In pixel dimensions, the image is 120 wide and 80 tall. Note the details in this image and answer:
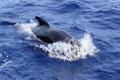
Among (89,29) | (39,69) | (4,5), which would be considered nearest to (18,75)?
(39,69)

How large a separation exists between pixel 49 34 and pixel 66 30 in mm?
2491

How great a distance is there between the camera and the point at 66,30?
21.4 m

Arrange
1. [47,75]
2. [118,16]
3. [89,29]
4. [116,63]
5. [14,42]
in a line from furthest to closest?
[118,16] → [89,29] → [14,42] → [116,63] → [47,75]

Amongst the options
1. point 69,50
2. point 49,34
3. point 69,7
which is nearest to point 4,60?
point 49,34

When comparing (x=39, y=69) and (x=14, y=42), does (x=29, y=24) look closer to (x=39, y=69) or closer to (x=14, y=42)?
(x=14, y=42)

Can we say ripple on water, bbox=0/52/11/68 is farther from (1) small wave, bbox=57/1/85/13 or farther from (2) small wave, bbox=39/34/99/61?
(1) small wave, bbox=57/1/85/13

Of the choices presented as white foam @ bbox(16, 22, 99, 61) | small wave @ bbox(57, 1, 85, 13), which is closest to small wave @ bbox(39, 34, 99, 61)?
white foam @ bbox(16, 22, 99, 61)

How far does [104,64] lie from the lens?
17.0 meters

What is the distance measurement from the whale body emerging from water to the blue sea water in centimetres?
58

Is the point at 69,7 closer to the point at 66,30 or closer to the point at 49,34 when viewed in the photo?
the point at 66,30

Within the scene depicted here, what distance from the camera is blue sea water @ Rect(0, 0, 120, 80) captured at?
1630cm

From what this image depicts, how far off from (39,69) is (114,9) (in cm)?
1037

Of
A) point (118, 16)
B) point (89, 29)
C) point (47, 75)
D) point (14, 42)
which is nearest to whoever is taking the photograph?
point (47, 75)

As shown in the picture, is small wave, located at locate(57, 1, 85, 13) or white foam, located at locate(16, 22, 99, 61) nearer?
white foam, located at locate(16, 22, 99, 61)
